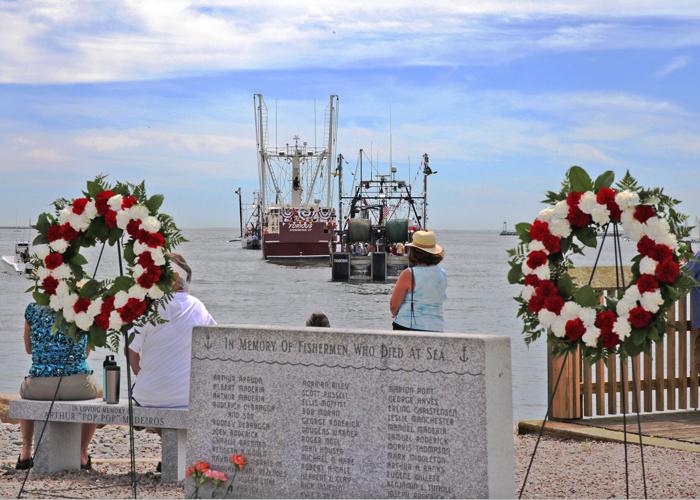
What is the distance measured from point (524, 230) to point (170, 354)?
2.81 meters

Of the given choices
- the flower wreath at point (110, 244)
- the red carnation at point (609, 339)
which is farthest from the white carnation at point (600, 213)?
the flower wreath at point (110, 244)

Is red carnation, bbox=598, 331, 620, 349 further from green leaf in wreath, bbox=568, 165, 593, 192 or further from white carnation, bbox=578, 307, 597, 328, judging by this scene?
green leaf in wreath, bbox=568, 165, 593, 192

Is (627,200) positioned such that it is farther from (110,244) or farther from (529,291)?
(110,244)

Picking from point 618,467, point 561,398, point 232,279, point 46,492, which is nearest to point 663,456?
point 618,467

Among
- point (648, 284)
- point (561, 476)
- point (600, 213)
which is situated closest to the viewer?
point (648, 284)

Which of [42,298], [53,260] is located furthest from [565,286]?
[42,298]

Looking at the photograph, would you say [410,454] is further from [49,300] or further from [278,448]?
[49,300]

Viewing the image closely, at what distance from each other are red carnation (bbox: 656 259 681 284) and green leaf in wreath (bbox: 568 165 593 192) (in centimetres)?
68

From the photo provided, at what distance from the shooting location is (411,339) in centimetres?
655

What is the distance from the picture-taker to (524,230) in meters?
7.31

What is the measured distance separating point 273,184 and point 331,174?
30.0ft

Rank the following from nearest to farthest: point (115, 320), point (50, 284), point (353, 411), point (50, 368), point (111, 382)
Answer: point (353, 411), point (115, 320), point (50, 284), point (111, 382), point (50, 368)

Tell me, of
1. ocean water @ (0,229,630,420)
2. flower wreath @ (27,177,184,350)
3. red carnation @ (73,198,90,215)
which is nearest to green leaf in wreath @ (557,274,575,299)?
flower wreath @ (27,177,184,350)

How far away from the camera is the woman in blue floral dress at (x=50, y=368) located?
8508 millimetres
